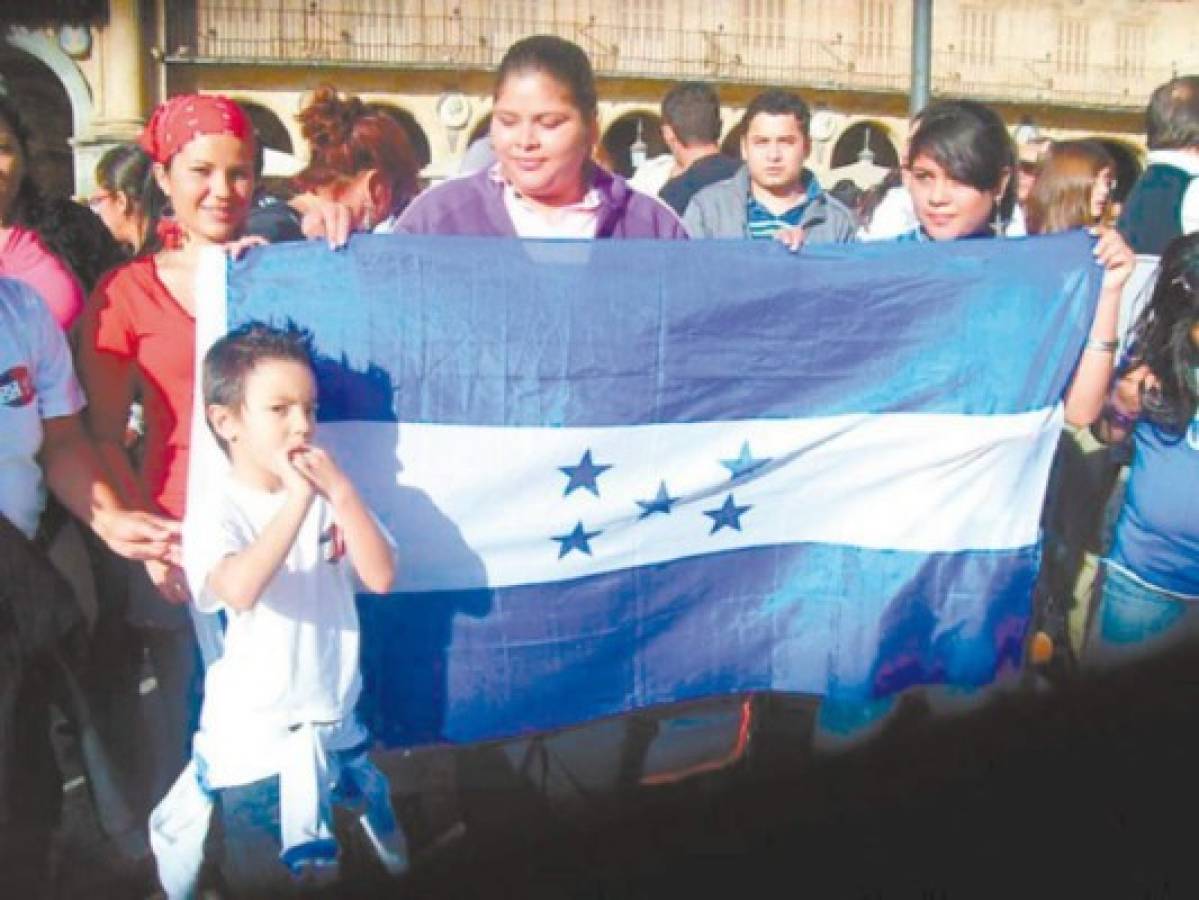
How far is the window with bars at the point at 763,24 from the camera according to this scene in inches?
1140

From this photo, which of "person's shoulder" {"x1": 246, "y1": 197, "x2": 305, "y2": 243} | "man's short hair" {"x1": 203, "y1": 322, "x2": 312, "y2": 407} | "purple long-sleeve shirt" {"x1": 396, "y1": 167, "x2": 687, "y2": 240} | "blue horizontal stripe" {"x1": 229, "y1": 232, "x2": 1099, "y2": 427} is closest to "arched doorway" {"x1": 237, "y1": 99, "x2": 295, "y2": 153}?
"person's shoulder" {"x1": 246, "y1": 197, "x2": 305, "y2": 243}

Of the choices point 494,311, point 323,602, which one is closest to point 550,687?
point 323,602

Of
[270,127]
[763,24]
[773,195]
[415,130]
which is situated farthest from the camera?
[763,24]

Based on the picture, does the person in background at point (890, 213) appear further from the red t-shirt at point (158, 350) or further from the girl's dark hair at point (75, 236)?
the red t-shirt at point (158, 350)

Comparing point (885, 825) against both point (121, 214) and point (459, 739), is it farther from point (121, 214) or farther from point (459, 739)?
point (121, 214)

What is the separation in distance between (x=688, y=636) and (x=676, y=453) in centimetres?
44

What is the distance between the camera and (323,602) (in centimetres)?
255

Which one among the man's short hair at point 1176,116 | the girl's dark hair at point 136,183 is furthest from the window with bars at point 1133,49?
the girl's dark hair at point 136,183

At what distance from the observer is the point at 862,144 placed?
30266 mm

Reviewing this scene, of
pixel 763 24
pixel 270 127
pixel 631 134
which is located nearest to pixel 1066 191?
pixel 270 127

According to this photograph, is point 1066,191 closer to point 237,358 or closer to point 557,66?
point 557,66

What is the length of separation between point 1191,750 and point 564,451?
2.01m

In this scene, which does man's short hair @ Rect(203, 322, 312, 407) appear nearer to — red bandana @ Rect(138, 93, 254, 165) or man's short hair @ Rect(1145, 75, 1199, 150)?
red bandana @ Rect(138, 93, 254, 165)

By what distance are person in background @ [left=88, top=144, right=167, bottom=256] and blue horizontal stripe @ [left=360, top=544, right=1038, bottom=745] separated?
7.04 feet
